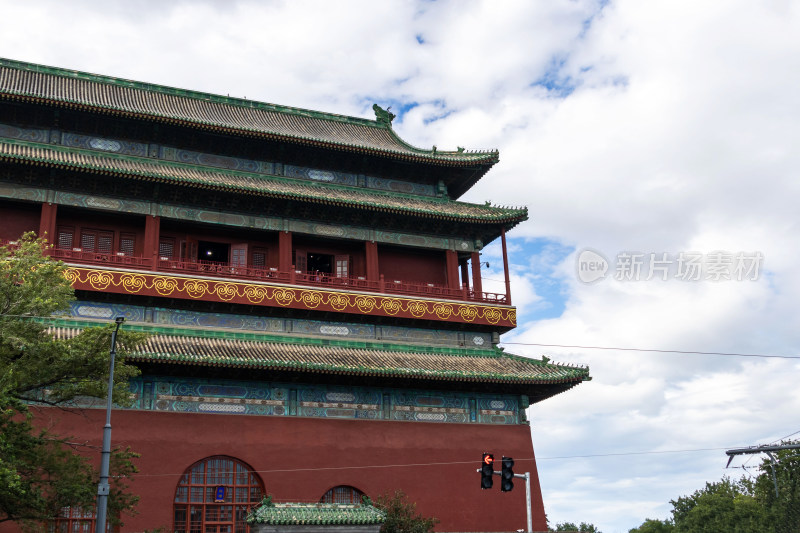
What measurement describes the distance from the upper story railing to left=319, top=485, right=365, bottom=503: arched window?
6.94 meters

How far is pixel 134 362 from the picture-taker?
75.3 feet

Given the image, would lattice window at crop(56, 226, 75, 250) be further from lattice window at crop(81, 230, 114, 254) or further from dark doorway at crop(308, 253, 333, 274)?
dark doorway at crop(308, 253, 333, 274)

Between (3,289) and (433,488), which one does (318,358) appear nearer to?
(433,488)

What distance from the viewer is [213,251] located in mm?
29281

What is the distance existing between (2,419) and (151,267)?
10.5 m

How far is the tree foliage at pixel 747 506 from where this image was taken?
43.1 metres

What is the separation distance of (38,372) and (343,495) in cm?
1103

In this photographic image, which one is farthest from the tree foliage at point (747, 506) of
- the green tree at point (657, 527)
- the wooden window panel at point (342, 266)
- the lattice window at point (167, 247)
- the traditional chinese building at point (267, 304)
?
the lattice window at point (167, 247)

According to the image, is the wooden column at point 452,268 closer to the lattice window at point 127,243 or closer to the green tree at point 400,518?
the green tree at point 400,518

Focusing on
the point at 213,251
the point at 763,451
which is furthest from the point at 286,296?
the point at 763,451

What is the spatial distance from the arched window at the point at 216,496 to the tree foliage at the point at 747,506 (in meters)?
31.2

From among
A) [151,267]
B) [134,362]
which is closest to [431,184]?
[151,267]

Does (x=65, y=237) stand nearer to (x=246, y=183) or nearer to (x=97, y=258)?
(x=97, y=258)

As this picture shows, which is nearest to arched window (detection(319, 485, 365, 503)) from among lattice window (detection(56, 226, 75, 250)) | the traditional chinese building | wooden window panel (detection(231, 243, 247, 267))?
the traditional chinese building
